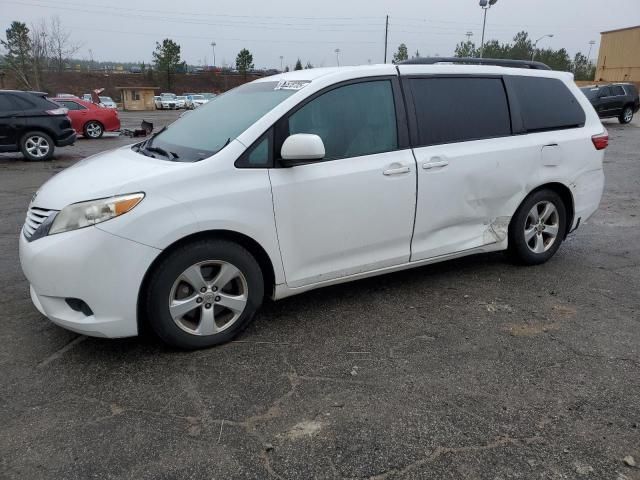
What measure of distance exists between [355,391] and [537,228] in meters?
2.75

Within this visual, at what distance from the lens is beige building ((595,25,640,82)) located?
163ft

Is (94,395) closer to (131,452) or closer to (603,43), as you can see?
(131,452)

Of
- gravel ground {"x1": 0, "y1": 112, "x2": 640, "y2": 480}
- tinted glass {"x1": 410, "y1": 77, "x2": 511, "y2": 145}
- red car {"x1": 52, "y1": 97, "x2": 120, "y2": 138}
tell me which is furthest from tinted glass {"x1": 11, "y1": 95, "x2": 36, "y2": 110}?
tinted glass {"x1": 410, "y1": 77, "x2": 511, "y2": 145}

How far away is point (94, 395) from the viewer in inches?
114

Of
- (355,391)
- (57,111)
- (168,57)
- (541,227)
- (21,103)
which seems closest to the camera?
(355,391)

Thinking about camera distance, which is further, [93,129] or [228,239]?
→ [93,129]

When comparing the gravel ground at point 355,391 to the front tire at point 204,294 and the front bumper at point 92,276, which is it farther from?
the front bumper at point 92,276

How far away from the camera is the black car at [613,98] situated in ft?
75.6

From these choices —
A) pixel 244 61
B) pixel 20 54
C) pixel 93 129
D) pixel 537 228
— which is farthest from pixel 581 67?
pixel 537 228

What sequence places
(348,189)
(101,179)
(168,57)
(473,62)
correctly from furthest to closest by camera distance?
(168,57) < (473,62) < (348,189) < (101,179)

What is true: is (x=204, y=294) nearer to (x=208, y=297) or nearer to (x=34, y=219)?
(x=208, y=297)

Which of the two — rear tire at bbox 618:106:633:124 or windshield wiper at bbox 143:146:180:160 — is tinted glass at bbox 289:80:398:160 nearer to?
windshield wiper at bbox 143:146:180:160

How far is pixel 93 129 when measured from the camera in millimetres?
17812

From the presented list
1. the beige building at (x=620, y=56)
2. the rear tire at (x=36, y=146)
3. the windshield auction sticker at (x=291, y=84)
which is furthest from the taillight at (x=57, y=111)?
the beige building at (x=620, y=56)
